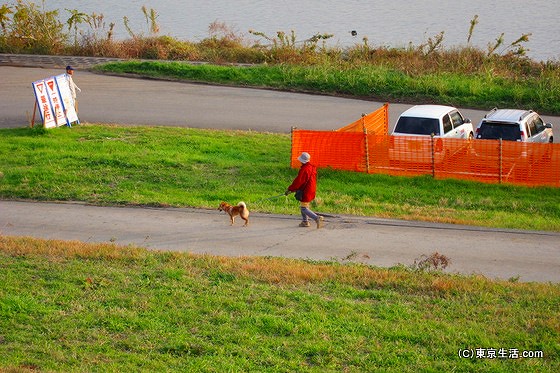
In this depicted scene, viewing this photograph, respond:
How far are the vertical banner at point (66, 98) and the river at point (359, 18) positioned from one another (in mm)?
25576

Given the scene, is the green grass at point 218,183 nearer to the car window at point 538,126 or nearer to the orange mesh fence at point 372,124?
the orange mesh fence at point 372,124

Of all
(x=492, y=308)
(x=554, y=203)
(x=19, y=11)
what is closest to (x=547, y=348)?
(x=492, y=308)

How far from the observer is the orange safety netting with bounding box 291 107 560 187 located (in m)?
20.8

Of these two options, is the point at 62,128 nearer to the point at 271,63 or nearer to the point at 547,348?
the point at 271,63

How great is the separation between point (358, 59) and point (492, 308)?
23.7 meters

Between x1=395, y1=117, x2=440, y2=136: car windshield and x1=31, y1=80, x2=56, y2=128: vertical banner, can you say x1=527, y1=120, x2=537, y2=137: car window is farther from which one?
x1=31, y1=80, x2=56, y2=128: vertical banner

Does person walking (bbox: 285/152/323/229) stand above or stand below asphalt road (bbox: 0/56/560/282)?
above

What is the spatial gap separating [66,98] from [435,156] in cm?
1138

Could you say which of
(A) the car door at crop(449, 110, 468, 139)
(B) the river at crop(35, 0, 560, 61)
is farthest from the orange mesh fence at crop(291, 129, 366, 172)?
(B) the river at crop(35, 0, 560, 61)

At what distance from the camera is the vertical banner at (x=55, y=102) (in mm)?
24906

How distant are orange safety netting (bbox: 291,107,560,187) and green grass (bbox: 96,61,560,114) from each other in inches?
351

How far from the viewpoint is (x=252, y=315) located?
12.0 m

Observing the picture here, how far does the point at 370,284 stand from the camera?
13516 millimetres

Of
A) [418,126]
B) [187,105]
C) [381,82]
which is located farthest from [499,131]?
[187,105]
